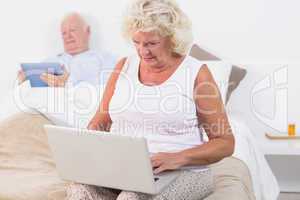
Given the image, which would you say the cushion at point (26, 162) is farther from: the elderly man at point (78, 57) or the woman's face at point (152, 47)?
the elderly man at point (78, 57)

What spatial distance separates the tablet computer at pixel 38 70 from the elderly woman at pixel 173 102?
1.20 m

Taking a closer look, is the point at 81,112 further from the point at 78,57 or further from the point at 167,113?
the point at 167,113

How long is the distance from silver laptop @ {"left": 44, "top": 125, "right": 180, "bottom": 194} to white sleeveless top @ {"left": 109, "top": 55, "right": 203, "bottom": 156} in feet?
0.56

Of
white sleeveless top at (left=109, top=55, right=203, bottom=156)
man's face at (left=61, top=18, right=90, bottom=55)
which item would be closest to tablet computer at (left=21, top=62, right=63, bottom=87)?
man's face at (left=61, top=18, right=90, bottom=55)

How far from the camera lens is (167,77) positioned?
213 cm

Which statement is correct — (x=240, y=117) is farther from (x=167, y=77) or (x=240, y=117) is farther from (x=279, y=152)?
(x=167, y=77)

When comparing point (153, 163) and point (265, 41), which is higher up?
point (265, 41)

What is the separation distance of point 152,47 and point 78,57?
1.51 meters

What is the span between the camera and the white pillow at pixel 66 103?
2916 millimetres

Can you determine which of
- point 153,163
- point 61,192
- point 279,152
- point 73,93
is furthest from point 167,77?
point 279,152

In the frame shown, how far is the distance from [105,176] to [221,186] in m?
0.52

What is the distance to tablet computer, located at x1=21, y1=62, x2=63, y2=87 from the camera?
328cm

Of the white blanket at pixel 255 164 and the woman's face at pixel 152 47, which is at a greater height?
the woman's face at pixel 152 47

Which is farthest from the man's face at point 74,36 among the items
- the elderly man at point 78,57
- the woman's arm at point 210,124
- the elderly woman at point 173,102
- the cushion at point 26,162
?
the woman's arm at point 210,124
